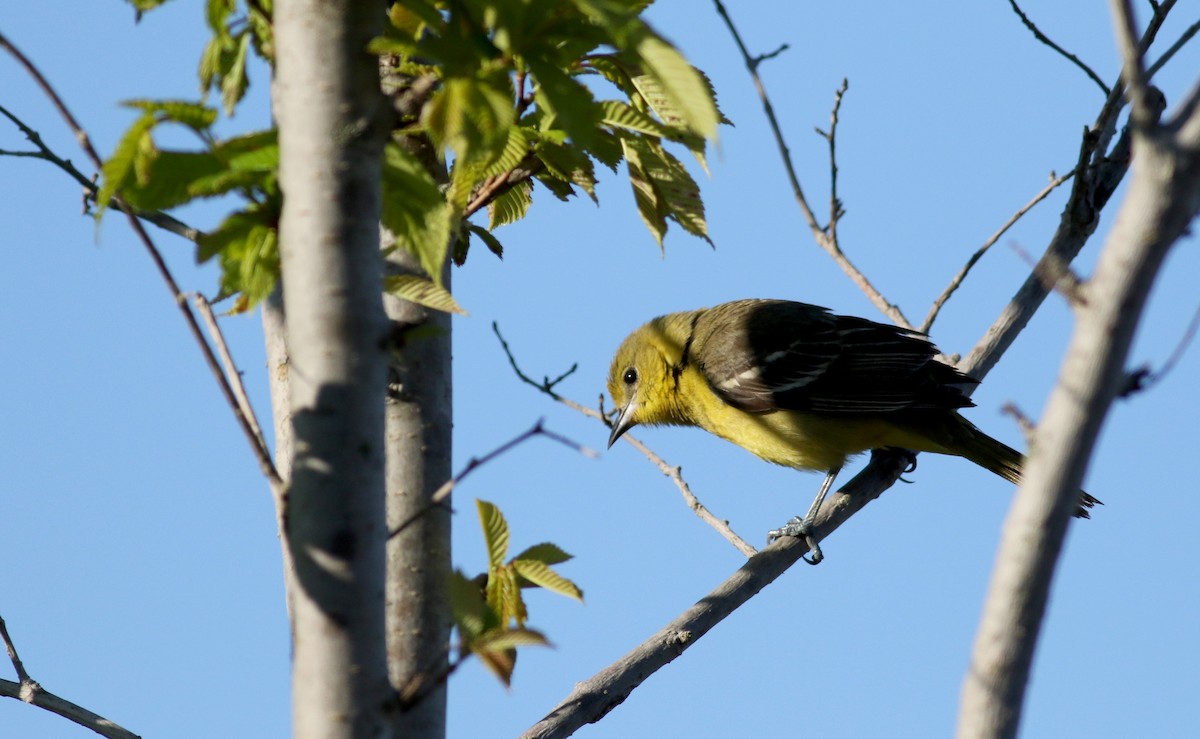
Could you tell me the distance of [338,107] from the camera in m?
2.24

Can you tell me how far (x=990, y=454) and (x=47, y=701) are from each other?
552 cm

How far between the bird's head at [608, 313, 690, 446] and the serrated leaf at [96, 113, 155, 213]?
605 centimetres

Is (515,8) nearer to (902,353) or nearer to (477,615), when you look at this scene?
(477,615)

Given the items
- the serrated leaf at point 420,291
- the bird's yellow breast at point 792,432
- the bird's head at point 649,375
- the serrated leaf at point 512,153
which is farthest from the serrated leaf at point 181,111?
the bird's head at point 649,375

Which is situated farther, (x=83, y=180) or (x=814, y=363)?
(x=814, y=363)

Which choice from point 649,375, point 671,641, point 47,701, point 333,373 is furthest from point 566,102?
point 649,375

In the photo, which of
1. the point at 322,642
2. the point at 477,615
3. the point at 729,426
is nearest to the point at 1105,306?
the point at 477,615

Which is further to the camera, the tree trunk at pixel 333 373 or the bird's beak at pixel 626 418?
the bird's beak at pixel 626 418

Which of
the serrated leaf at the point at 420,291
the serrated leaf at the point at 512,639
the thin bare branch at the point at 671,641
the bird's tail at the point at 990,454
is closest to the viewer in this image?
the serrated leaf at the point at 512,639

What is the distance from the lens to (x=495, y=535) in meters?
3.04

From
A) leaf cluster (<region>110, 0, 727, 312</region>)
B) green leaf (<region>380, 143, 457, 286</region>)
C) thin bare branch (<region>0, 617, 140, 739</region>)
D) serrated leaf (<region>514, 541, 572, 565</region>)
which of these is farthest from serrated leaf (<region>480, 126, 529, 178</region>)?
thin bare branch (<region>0, 617, 140, 739</region>)

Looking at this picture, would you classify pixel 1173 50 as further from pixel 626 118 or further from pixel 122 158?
pixel 122 158

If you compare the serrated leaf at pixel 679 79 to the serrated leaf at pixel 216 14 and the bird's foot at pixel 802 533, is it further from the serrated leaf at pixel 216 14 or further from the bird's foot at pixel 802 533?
the bird's foot at pixel 802 533

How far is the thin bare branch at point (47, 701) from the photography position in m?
3.45
